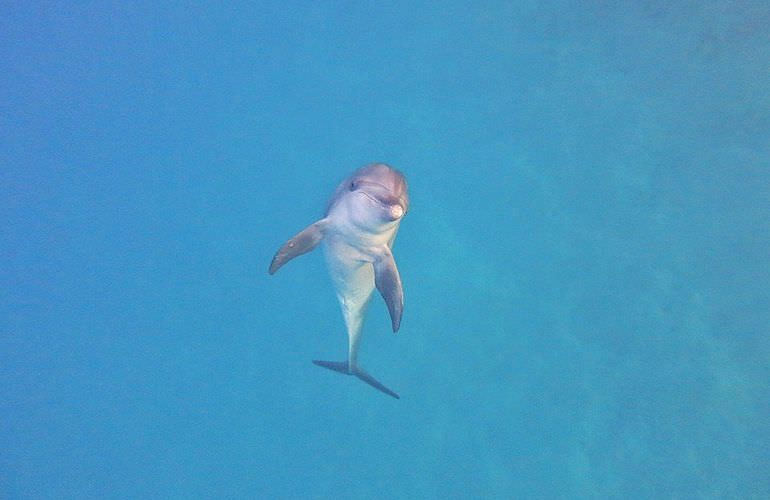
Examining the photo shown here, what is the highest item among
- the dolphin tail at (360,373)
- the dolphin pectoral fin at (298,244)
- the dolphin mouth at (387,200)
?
the dolphin mouth at (387,200)

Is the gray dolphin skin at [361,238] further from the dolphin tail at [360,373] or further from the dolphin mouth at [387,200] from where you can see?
the dolphin tail at [360,373]

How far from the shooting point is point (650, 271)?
402 inches

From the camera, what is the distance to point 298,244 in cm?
550

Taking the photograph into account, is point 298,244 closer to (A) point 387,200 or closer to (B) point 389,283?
(B) point 389,283

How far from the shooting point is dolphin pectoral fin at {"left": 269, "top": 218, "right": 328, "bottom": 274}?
17.9 feet

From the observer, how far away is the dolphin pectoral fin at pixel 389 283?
5266mm

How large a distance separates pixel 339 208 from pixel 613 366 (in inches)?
276

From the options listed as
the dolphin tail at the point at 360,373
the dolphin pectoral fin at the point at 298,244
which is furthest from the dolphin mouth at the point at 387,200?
the dolphin tail at the point at 360,373

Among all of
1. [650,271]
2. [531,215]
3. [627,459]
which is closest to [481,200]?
[531,215]

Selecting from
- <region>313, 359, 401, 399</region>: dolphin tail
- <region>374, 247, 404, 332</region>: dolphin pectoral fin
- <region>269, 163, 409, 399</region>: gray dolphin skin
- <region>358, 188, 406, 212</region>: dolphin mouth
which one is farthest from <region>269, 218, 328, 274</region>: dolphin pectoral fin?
<region>313, 359, 401, 399</region>: dolphin tail

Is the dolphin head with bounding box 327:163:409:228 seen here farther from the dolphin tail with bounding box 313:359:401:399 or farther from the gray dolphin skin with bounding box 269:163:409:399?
the dolphin tail with bounding box 313:359:401:399

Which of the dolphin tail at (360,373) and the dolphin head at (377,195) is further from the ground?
the dolphin head at (377,195)

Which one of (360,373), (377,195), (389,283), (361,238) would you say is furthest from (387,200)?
(360,373)

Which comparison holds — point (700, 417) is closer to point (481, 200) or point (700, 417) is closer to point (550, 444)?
point (550, 444)
